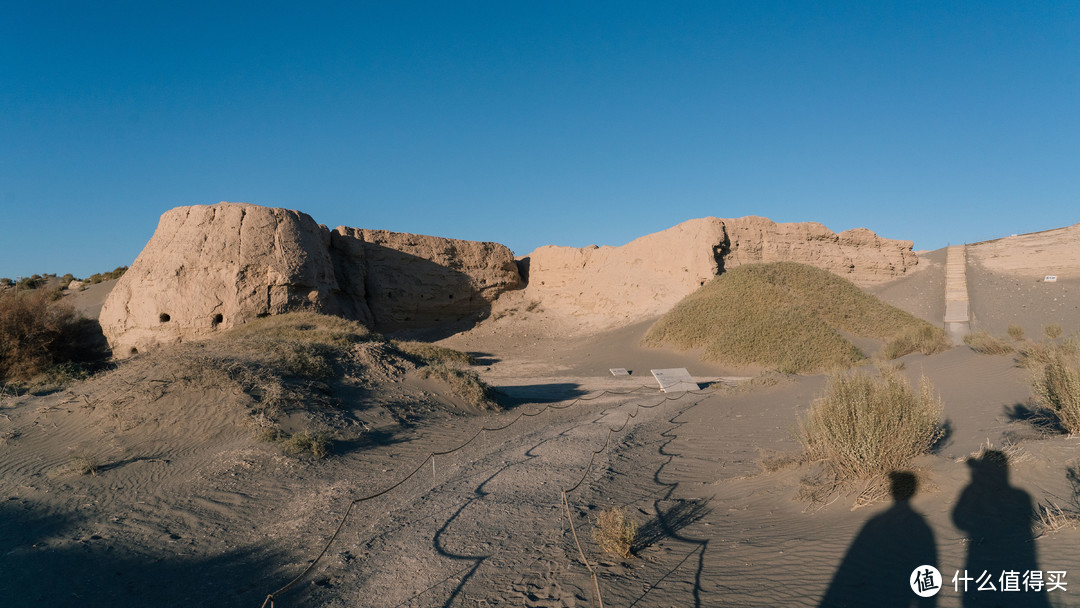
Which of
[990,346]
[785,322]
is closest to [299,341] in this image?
[990,346]

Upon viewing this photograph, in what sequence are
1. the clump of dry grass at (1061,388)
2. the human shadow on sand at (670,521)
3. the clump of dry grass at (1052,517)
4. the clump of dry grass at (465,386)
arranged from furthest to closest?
1. the clump of dry grass at (465,386)
2. the clump of dry grass at (1061,388)
3. the human shadow on sand at (670,521)
4. the clump of dry grass at (1052,517)

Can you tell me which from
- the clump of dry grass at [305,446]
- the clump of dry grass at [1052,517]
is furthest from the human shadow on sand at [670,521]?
the clump of dry grass at [305,446]

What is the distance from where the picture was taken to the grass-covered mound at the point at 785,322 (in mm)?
20031

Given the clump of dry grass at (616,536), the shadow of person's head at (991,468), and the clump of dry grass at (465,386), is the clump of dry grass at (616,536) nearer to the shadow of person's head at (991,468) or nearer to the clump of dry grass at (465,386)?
the shadow of person's head at (991,468)

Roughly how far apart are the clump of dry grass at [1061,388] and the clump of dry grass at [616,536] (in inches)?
188

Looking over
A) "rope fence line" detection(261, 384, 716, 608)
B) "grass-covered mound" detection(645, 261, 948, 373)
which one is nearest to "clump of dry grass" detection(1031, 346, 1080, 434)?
"rope fence line" detection(261, 384, 716, 608)

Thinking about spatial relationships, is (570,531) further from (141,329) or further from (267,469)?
(141,329)

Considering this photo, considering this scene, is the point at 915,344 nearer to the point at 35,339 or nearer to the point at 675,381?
the point at 675,381

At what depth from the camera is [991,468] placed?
15.6 feet

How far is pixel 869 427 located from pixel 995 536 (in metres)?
1.58

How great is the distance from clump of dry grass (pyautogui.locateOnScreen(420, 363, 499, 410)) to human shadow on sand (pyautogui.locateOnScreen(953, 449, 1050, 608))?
953 centimetres

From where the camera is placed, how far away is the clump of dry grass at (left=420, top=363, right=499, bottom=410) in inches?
505

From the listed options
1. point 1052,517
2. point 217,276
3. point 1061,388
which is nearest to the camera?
point 1052,517

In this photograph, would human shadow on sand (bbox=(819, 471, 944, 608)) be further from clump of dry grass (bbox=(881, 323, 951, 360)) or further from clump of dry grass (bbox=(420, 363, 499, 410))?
clump of dry grass (bbox=(881, 323, 951, 360))
